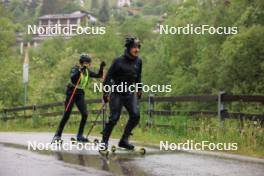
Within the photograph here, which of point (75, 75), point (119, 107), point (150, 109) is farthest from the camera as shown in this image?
point (150, 109)

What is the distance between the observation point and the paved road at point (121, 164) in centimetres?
732

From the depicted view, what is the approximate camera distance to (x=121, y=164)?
8.08 metres

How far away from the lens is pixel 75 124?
818 inches

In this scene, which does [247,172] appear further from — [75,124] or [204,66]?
[204,66]

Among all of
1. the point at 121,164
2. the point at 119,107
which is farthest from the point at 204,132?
the point at 121,164

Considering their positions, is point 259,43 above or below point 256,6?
below

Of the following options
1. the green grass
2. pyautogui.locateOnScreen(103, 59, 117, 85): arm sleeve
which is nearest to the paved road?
pyautogui.locateOnScreen(103, 59, 117, 85): arm sleeve

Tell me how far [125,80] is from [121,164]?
1.82m

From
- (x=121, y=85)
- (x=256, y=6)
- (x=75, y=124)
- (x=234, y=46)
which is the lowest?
(x=75, y=124)

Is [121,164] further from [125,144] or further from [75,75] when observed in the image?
[75,75]

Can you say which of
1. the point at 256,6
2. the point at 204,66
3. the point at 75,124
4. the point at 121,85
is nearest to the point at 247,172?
the point at 121,85

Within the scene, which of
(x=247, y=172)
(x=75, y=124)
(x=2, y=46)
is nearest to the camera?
(x=247, y=172)

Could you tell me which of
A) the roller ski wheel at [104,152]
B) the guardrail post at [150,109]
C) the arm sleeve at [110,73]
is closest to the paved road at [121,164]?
the roller ski wheel at [104,152]

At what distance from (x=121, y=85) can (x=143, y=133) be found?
19.4ft
